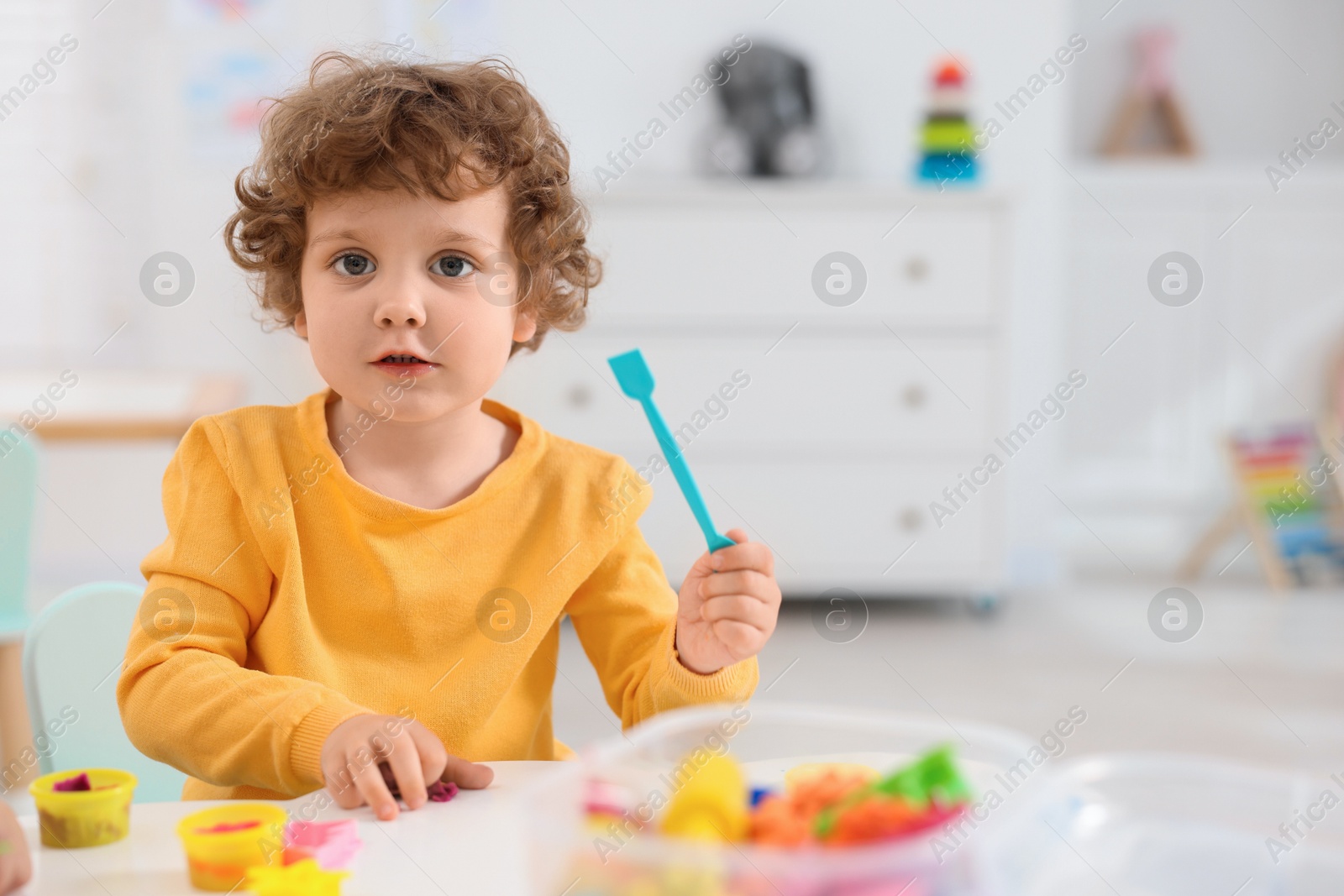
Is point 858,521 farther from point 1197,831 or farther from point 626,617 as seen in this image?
point 1197,831

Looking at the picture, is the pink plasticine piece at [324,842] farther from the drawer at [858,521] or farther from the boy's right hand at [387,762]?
the drawer at [858,521]

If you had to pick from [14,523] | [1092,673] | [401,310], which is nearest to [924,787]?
[401,310]

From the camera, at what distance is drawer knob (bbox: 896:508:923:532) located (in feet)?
9.11

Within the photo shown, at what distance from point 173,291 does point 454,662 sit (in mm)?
2548

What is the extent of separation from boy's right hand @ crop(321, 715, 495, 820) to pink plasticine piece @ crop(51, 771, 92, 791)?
0.37 feet

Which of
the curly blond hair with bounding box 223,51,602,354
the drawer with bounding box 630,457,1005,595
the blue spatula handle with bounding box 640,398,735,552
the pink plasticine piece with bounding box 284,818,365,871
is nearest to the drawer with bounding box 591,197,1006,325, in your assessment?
the drawer with bounding box 630,457,1005,595

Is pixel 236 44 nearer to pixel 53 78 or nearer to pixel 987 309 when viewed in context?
pixel 53 78

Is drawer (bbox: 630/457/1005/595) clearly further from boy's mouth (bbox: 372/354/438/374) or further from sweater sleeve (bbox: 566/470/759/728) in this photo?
boy's mouth (bbox: 372/354/438/374)

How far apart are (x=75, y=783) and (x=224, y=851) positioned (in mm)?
126

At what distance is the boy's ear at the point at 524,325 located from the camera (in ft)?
3.12

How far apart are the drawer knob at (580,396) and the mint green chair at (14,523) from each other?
1327 millimetres

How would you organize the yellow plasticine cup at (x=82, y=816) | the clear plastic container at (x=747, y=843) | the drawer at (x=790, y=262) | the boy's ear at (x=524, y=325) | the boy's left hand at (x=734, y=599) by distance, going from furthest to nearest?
the drawer at (x=790, y=262), the boy's ear at (x=524, y=325), the boy's left hand at (x=734, y=599), the yellow plasticine cup at (x=82, y=816), the clear plastic container at (x=747, y=843)

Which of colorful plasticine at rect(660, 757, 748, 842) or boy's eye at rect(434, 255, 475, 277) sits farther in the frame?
boy's eye at rect(434, 255, 475, 277)

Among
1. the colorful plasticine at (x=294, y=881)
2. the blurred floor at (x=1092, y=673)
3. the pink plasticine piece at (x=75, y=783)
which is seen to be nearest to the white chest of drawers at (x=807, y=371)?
the blurred floor at (x=1092, y=673)
